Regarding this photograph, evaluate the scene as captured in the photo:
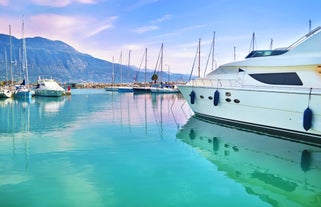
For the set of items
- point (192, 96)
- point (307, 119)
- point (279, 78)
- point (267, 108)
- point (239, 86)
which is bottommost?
point (307, 119)

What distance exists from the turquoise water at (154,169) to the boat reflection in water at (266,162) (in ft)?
0.07

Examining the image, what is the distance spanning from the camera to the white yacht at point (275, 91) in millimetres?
11389

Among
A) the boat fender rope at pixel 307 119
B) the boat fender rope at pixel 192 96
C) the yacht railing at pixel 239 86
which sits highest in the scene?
the yacht railing at pixel 239 86

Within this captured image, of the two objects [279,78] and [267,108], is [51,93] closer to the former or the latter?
[267,108]

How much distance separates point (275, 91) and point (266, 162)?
4528 millimetres

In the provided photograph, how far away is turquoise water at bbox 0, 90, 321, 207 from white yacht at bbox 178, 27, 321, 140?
0.88 m

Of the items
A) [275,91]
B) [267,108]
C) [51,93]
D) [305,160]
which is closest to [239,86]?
[267,108]

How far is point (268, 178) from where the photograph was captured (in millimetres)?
7398

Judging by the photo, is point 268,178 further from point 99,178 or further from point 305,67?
point 305,67

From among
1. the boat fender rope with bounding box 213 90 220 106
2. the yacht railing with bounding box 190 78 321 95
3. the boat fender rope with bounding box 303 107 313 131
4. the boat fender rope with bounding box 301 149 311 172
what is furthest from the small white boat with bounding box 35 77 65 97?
the boat fender rope with bounding box 301 149 311 172

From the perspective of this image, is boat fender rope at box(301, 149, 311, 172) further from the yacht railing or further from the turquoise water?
the yacht railing

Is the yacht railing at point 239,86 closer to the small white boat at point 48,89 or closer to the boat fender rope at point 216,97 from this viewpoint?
the boat fender rope at point 216,97

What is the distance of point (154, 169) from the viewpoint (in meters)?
7.93

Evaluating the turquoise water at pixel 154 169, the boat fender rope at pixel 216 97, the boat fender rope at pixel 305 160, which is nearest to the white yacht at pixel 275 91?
the boat fender rope at pixel 216 97
